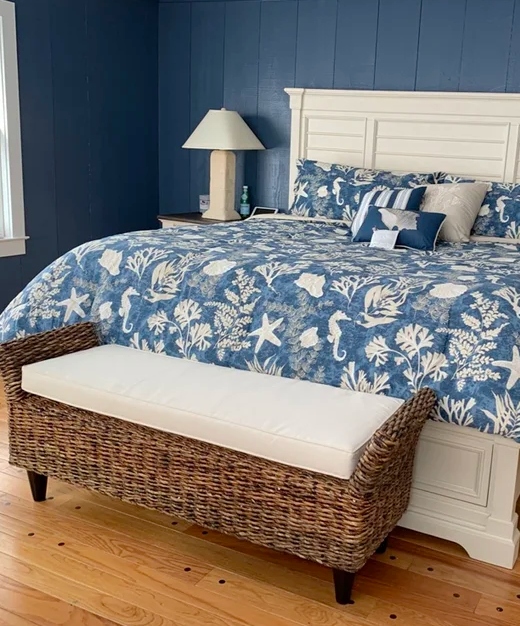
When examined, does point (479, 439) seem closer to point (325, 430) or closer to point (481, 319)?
point (481, 319)

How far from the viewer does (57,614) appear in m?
2.00

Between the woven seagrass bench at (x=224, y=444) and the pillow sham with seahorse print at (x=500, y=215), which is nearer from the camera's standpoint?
the woven seagrass bench at (x=224, y=444)

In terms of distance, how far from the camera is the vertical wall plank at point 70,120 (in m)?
4.61

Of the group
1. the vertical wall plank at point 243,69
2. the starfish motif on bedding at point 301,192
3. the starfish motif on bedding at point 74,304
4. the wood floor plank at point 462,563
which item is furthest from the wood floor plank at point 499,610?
the vertical wall plank at point 243,69

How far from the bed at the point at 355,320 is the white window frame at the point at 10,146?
5.29ft

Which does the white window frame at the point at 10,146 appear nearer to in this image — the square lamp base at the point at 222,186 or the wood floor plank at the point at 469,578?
the square lamp base at the point at 222,186

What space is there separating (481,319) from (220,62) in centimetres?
350

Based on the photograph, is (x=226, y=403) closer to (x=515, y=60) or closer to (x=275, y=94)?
(x=515, y=60)

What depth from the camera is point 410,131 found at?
4.44m

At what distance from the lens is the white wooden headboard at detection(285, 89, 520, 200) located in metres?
4.19

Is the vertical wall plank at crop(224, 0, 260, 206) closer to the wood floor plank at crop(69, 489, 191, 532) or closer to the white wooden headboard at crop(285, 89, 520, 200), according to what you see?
the white wooden headboard at crop(285, 89, 520, 200)

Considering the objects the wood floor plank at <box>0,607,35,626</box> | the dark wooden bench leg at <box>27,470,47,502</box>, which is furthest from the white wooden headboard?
the wood floor plank at <box>0,607,35,626</box>

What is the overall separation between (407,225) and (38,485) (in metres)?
1.91

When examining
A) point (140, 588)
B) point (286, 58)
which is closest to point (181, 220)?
point (286, 58)
